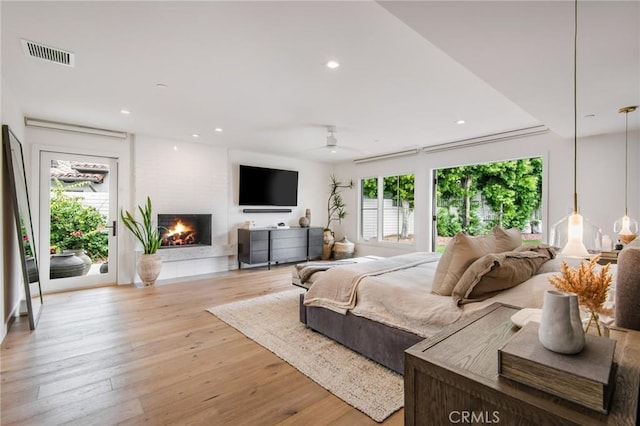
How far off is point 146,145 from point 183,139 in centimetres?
57

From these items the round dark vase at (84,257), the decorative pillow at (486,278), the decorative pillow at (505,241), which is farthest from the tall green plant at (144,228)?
the decorative pillow at (505,241)

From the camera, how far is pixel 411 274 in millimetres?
2703

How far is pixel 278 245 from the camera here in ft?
19.8

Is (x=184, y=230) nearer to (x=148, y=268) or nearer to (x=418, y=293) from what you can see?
(x=148, y=268)

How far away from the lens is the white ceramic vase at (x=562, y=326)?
2.72 feet

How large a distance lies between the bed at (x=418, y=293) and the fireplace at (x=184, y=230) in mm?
3334

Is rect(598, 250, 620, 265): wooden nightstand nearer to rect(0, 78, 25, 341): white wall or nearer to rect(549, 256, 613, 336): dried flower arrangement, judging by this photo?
rect(549, 256, 613, 336): dried flower arrangement

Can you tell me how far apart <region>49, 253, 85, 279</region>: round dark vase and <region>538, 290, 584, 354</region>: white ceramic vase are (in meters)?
5.52

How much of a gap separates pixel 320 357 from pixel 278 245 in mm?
3730

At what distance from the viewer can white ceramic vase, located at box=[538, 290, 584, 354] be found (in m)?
0.83

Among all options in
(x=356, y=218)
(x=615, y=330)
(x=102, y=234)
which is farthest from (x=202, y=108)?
(x=356, y=218)

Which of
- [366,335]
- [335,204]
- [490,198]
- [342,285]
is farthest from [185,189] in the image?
[490,198]

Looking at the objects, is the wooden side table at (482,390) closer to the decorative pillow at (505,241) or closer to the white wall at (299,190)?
the decorative pillow at (505,241)

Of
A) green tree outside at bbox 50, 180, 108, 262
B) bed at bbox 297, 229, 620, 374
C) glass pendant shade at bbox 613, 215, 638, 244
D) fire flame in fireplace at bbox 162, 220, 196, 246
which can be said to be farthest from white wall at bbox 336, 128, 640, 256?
green tree outside at bbox 50, 180, 108, 262
